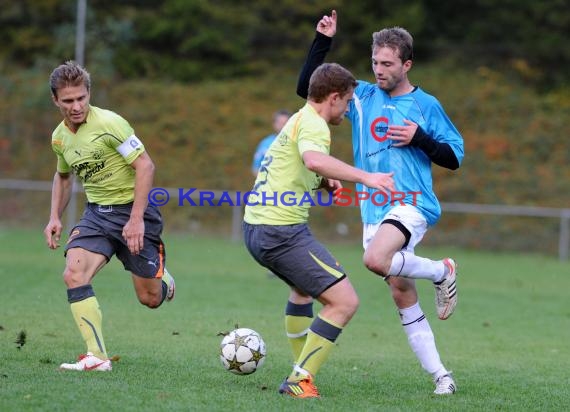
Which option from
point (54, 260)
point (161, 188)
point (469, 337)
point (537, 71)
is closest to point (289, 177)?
point (469, 337)

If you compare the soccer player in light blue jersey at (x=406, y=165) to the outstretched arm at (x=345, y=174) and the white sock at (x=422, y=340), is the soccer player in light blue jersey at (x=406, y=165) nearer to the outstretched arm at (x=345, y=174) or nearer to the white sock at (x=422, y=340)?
the white sock at (x=422, y=340)

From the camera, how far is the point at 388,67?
6.16 m

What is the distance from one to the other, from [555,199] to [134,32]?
550 inches

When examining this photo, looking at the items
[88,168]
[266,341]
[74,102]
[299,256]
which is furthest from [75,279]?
[266,341]

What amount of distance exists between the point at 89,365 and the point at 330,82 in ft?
7.93

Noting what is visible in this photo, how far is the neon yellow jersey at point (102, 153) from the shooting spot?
6.45m

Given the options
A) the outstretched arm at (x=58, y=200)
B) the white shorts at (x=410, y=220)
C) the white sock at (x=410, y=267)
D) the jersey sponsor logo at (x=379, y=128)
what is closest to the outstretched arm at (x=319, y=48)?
the jersey sponsor logo at (x=379, y=128)

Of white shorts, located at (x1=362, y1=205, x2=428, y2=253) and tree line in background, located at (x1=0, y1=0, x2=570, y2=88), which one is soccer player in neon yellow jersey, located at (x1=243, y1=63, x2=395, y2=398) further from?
tree line in background, located at (x1=0, y1=0, x2=570, y2=88)

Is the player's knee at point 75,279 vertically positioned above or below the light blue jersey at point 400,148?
below

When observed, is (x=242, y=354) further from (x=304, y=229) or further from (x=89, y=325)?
(x=89, y=325)

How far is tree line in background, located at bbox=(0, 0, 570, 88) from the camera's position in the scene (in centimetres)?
2833

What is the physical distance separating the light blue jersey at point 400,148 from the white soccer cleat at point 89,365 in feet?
6.50

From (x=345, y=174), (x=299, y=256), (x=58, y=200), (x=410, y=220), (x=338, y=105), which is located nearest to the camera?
(x=345, y=174)

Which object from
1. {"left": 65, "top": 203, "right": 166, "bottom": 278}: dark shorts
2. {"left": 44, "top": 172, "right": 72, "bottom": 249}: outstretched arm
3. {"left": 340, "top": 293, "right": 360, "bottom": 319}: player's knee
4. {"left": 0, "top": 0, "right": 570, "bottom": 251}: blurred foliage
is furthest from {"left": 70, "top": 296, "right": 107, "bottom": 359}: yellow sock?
{"left": 0, "top": 0, "right": 570, "bottom": 251}: blurred foliage
